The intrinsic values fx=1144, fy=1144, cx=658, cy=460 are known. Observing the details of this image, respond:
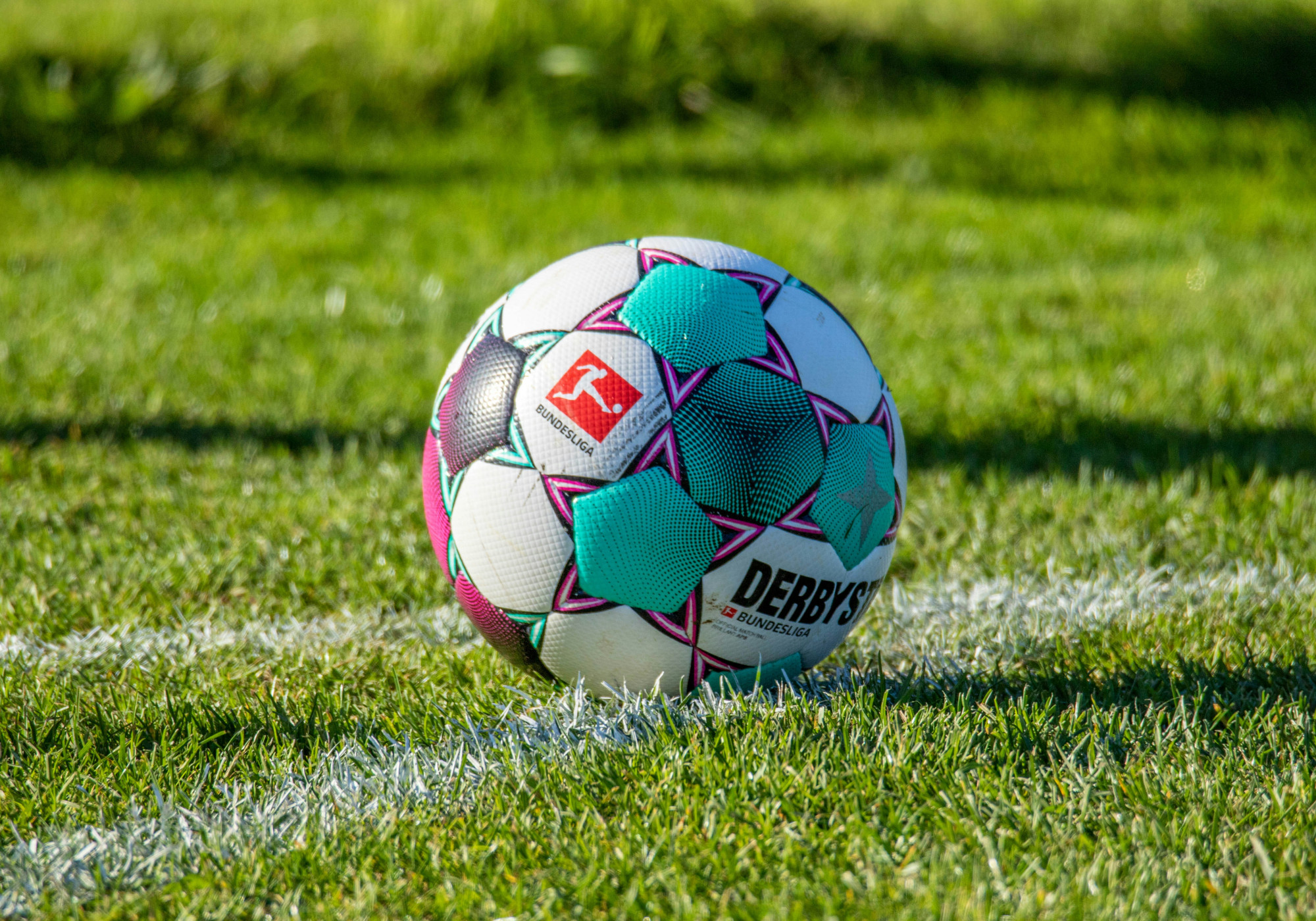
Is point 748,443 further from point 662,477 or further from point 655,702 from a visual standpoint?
point 655,702

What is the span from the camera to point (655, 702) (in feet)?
7.93

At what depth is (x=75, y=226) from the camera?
6.38 meters

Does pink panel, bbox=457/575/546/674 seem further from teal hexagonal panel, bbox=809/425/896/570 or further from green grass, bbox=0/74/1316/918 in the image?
teal hexagonal panel, bbox=809/425/896/570

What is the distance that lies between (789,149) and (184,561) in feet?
17.0

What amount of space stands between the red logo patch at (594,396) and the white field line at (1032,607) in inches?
37.4

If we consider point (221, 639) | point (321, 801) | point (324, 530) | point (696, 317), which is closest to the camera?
point (321, 801)

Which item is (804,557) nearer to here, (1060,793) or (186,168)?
(1060,793)

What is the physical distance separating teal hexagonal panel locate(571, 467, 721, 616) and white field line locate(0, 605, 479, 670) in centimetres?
78

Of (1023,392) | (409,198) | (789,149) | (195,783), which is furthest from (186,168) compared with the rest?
(195,783)

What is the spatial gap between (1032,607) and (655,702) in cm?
110

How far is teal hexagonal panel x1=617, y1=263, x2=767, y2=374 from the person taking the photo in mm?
2301

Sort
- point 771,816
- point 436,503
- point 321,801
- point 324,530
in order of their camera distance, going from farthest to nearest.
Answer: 1. point 324,530
2. point 436,503
3. point 321,801
4. point 771,816

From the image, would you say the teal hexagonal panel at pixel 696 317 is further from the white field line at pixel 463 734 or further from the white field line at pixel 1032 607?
the white field line at pixel 1032 607

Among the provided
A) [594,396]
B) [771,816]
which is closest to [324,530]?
[594,396]
